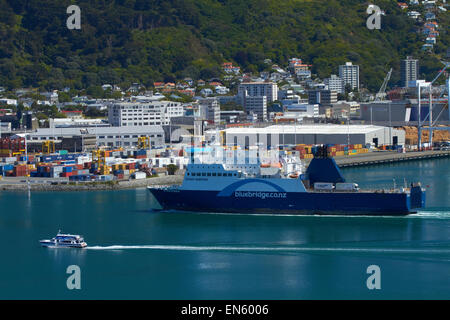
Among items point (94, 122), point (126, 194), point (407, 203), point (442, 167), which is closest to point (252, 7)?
point (94, 122)

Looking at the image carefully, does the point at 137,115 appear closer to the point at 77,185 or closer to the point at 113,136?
the point at 113,136

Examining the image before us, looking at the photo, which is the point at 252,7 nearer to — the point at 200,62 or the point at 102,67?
the point at 200,62

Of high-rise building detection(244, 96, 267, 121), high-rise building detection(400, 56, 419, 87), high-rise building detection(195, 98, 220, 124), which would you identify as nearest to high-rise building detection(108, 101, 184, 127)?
high-rise building detection(195, 98, 220, 124)

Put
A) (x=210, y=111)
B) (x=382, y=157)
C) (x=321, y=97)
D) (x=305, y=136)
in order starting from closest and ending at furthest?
(x=382, y=157)
(x=305, y=136)
(x=210, y=111)
(x=321, y=97)

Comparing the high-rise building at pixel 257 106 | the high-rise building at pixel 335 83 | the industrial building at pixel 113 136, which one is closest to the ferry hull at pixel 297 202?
the industrial building at pixel 113 136

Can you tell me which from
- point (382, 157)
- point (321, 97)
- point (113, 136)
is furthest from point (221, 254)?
point (321, 97)

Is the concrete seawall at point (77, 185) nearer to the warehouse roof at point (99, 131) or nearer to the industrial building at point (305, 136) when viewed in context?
the industrial building at point (305, 136)
